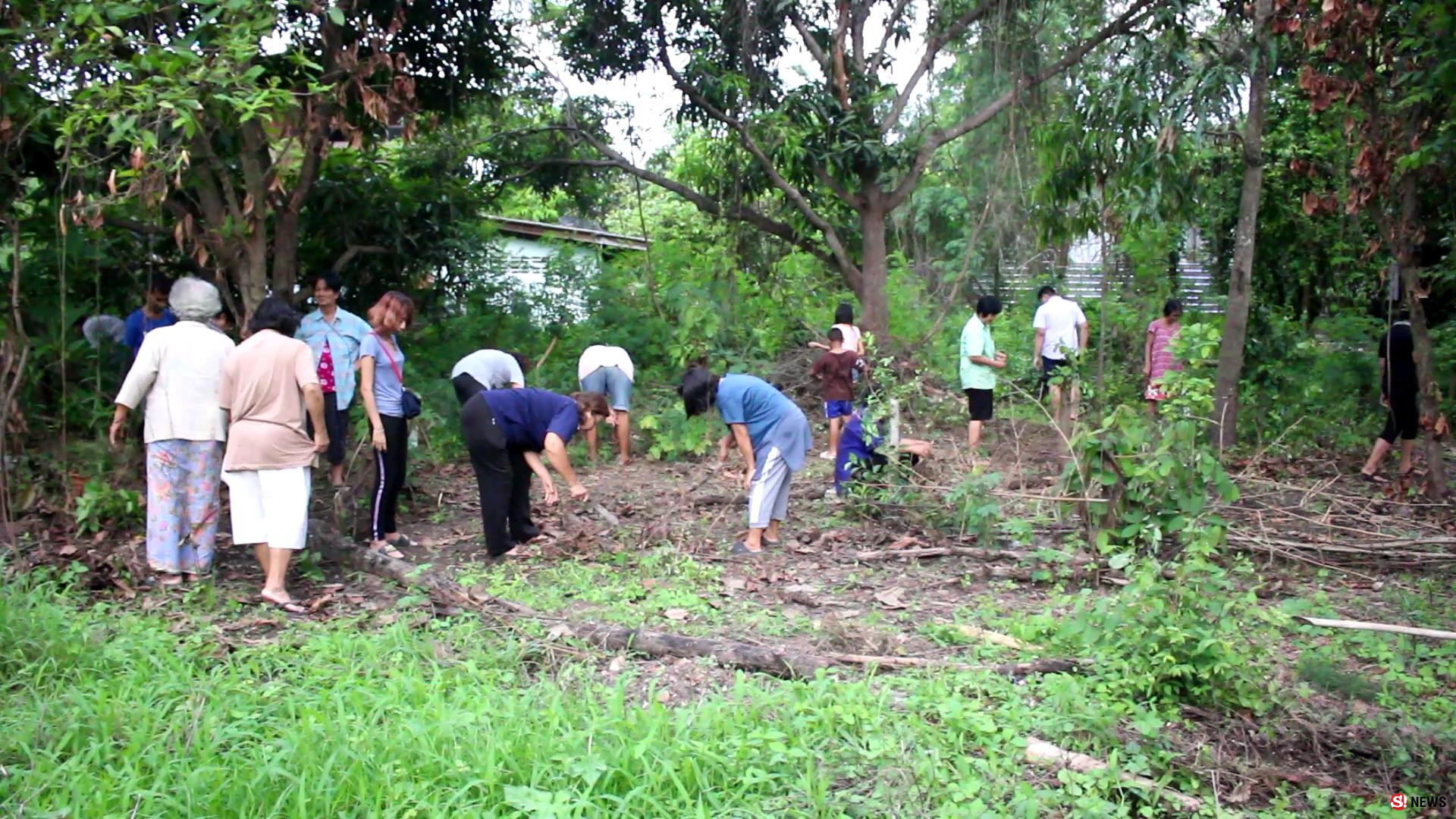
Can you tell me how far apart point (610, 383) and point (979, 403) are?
3.37 metres

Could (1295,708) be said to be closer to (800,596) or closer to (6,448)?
(800,596)

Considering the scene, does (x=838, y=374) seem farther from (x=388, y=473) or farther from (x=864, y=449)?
(x=388, y=473)

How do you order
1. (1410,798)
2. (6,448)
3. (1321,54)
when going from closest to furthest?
1. (1410,798)
2. (6,448)
3. (1321,54)

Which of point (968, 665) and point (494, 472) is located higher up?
point (494, 472)

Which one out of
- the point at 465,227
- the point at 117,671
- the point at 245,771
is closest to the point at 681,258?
the point at 465,227

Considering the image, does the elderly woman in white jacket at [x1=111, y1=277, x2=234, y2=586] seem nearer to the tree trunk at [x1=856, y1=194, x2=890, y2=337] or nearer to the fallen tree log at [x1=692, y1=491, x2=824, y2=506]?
the fallen tree log at [x1=692, y1=491, x2=824, y2=506]

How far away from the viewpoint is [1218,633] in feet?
15.9

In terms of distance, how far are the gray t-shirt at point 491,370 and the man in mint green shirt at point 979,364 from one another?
13.4 ft

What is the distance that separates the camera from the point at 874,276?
1388 cm

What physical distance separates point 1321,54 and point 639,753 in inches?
295

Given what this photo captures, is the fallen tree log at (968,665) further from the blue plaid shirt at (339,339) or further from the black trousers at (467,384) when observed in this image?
the blue plaid shirt at (339,339)

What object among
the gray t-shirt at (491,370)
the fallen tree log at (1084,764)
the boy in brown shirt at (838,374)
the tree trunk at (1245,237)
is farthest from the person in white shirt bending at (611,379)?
the fallen tree log at (1084,764)

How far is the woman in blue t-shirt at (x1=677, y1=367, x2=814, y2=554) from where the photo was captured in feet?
24.6

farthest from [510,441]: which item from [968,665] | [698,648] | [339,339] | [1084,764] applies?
[1084,764]
